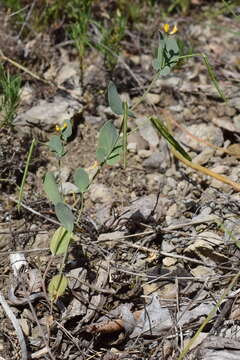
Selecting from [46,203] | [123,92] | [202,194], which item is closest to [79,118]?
[123,92]

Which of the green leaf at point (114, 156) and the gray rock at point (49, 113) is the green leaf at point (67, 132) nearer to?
the green leaf at point (114, 156)

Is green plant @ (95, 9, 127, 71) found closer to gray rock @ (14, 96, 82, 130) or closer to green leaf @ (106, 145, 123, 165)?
gray rock @ (14, 96, 82, 130)

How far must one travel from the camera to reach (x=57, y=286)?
6.88ft

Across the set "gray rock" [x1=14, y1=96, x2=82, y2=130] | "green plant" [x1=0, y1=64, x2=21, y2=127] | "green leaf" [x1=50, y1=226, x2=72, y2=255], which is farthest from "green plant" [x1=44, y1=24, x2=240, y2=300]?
"gray rock" [x1=14, y1=96, x2=82, y2=130]

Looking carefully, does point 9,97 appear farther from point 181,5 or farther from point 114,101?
point 181,5

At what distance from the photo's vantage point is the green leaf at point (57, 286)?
2.09m

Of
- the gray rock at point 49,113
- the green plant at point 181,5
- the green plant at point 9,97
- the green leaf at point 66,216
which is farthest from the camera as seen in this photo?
the green plant at point 181,5

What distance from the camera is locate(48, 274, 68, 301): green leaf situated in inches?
82.3

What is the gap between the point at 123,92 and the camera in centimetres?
321

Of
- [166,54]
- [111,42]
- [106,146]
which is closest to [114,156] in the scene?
[106,146]

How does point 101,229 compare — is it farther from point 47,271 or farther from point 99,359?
point 99,359

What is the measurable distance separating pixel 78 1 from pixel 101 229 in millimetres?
1518

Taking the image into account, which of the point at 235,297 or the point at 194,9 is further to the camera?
the point at 194,9

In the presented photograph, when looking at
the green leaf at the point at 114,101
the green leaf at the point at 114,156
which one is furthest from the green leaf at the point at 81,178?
the green leaf at the point at 114,101
